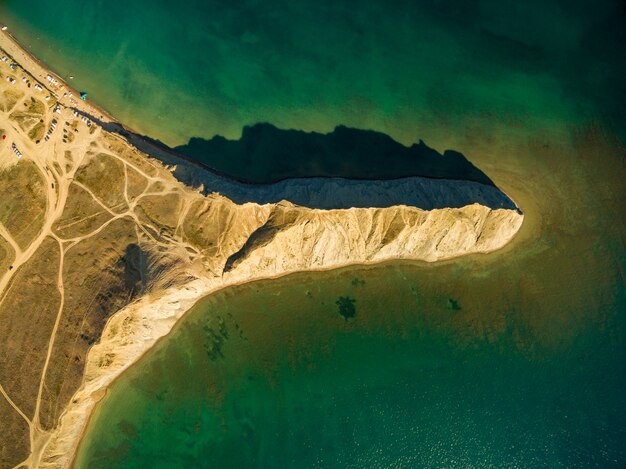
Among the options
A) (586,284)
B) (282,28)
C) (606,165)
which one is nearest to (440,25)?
(282,28)

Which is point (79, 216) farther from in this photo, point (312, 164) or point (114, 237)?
point (312, 164)

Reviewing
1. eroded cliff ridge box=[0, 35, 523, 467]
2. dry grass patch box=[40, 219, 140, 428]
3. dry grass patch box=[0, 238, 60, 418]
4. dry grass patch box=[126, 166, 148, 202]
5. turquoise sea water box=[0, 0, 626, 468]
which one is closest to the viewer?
eroded cliff ridge box=[0, 35, 523, 467]

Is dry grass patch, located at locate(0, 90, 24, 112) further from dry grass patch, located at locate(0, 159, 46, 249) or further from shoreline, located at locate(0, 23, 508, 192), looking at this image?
dry grass patch, located at locate(0, 159, 46, 249)

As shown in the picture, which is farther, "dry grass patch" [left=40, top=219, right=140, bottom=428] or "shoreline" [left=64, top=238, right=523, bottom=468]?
"shoreline" [left=64, top=238, right=523, bottom=468]

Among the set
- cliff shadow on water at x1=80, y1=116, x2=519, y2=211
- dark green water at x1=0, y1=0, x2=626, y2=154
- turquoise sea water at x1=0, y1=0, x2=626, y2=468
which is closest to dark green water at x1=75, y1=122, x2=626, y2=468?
turquoise sea water at x1=0, y1=0, x2=626, y2=468

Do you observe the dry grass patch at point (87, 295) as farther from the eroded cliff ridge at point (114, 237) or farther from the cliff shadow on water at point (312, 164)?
the cliff shadow on water at point (312, 164)

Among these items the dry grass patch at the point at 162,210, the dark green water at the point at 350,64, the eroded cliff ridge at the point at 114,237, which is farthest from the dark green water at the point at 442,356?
the dry grass patch at the point at 162,210
